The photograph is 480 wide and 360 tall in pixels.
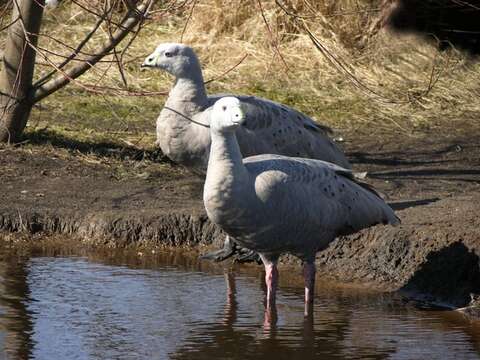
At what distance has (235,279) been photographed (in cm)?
781

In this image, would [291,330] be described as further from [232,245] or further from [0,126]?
[0,126]

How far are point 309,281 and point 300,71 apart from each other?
669 centimetres

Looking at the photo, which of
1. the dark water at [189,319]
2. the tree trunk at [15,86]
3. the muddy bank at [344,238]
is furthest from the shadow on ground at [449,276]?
the tree trunk at [15,86]

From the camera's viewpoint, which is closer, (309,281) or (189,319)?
(189,319)

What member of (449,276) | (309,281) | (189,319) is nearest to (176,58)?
(309,281)

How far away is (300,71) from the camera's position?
530 inches

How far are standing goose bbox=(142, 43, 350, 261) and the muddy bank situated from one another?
538 millimetres

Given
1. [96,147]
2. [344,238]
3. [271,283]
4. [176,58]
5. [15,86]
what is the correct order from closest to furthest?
[271,283], [344,238], [176,58], [15,86], [96,147]

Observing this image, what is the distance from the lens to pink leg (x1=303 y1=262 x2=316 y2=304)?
22.9ft

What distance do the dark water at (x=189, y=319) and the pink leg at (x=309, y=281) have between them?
0.11 metres

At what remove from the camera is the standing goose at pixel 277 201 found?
6523mm

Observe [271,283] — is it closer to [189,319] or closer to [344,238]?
[189,319]

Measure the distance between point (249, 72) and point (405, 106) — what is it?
1.91 metres

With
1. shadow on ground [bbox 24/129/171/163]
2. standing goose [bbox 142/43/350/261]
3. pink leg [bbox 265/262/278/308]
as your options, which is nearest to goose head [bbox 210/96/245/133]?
pink leg [bbox 265/262/278/308]
